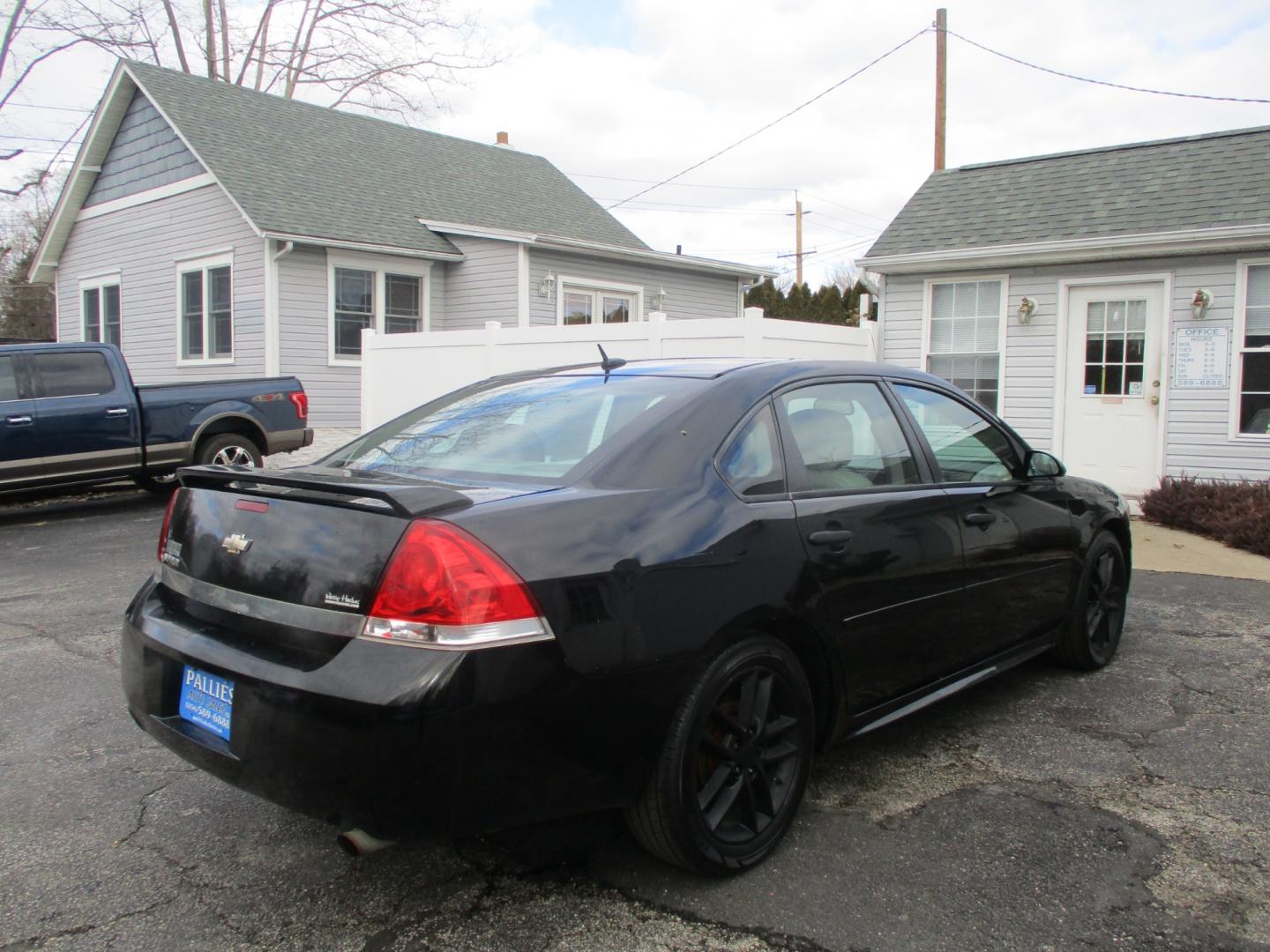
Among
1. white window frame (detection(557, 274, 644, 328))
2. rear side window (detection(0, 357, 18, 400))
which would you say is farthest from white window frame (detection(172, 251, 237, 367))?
rear side window (detection(0, 357, 18, 400))

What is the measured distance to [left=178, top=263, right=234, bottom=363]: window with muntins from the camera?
16.4m

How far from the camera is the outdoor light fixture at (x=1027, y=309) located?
36.3 ft

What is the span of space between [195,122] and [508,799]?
17.2 meters

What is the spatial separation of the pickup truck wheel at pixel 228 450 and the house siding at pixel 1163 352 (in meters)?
7.31

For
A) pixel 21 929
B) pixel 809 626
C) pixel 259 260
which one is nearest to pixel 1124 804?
pixel 809 626

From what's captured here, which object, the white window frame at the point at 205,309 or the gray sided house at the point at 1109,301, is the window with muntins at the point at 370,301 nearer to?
the white window frame at the point at 205,309

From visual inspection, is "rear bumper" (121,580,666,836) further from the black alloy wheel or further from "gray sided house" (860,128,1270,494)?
"gray sided house" (860,128,1270,494)

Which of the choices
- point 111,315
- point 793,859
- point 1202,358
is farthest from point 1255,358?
point 111,315

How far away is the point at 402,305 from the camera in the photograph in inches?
667

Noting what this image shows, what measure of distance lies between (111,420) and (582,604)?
9.11 m

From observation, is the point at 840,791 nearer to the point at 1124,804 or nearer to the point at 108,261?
the point at 1124,804

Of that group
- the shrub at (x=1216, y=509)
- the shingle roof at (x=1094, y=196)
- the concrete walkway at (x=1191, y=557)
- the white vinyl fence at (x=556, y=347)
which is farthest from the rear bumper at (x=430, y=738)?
the shingle roof at (x=1094, y=196)

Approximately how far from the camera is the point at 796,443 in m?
3.43

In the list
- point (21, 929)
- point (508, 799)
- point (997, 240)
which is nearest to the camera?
point (508, 799)
